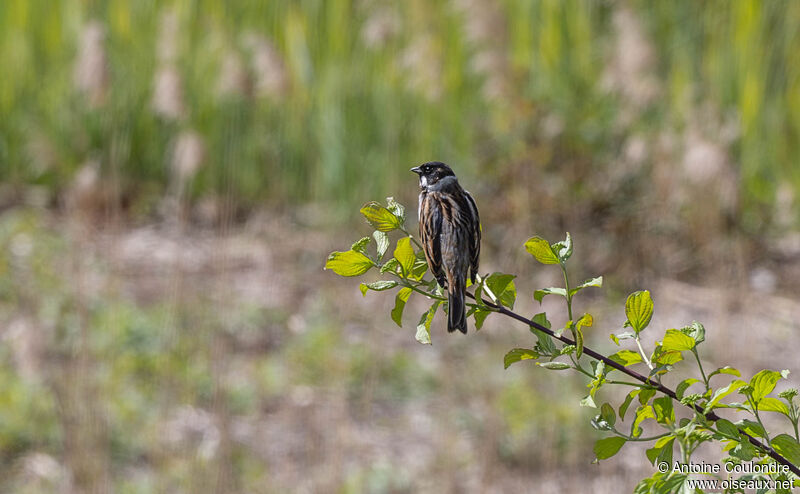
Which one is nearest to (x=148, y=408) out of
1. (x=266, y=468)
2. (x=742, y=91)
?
(x=266, y=468)

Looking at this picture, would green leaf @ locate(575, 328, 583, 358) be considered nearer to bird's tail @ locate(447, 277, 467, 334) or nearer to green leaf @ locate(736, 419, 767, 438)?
green leaf @ locate(736, 419, 767, 438)

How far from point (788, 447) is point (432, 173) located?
1045mm

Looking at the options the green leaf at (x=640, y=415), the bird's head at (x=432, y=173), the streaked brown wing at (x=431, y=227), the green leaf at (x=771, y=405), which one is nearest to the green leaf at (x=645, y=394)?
the green leaf at (x=640, y=415)

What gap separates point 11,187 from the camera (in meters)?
6.54

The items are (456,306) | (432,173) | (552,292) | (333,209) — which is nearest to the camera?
(552,292)

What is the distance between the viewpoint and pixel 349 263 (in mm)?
1094

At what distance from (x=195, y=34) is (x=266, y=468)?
3.87m

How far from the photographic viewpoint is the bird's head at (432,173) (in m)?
1.88

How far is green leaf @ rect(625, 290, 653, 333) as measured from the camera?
1.04 m

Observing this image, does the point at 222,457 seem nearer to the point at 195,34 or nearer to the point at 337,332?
the point at 337,332

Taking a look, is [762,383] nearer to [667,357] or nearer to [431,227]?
[667,357]

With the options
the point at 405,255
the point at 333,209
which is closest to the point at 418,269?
the point at 405,255

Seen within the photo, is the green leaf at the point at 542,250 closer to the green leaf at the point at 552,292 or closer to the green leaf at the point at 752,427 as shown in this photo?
the green leaf at the point at 552,292

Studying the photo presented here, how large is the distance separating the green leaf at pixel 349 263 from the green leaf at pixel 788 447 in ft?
1.53
